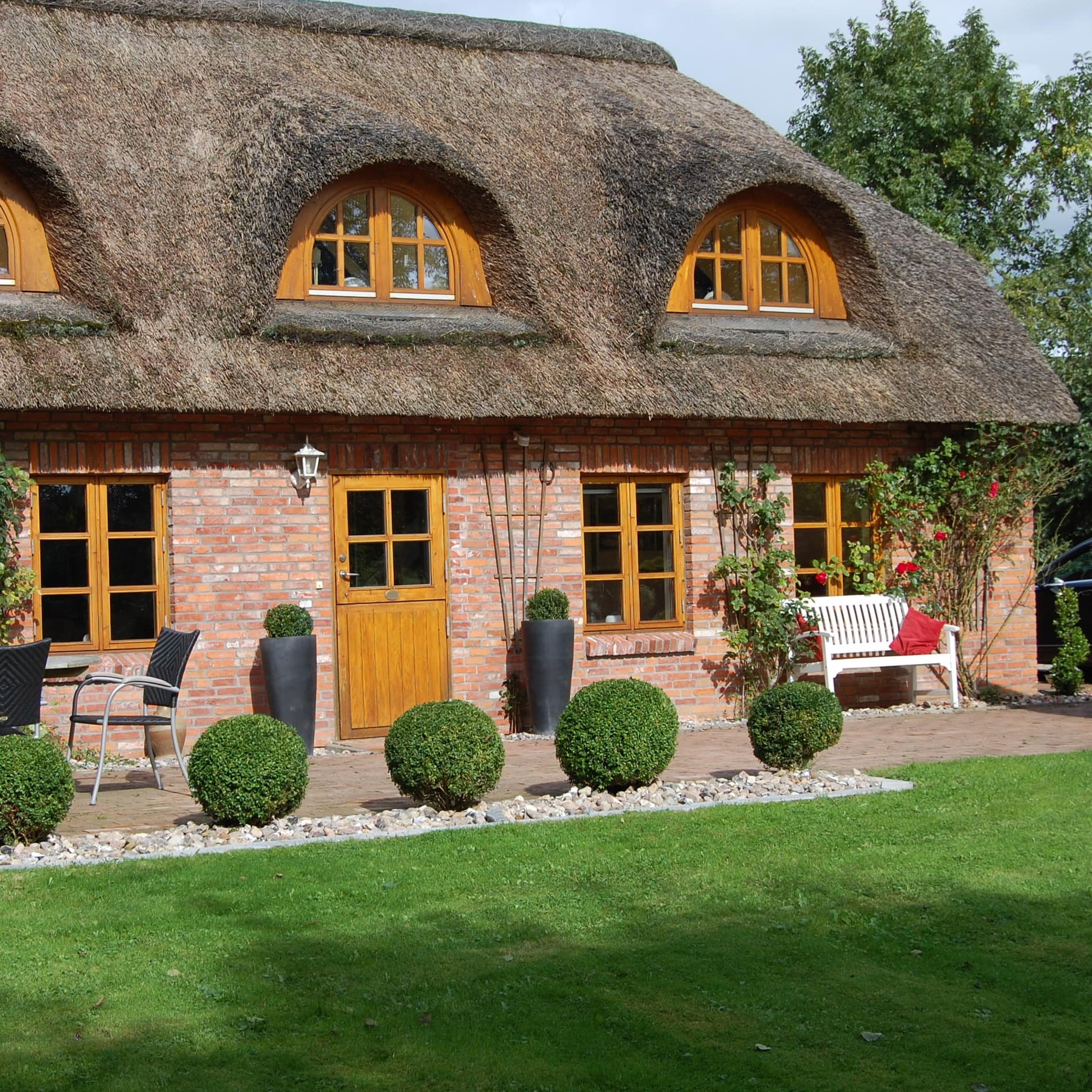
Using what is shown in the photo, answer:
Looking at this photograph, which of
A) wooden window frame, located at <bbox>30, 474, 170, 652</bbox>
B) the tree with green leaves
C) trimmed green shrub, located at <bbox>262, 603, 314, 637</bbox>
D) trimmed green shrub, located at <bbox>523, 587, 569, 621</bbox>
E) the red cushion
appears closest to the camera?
wooden window frame, located at <bbox>30, 474, 170, 652</bbox>

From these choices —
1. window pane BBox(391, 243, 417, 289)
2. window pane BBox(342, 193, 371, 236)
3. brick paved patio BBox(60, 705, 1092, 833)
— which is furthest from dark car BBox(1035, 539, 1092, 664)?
window pane BBox(342, 193, 371, 236)

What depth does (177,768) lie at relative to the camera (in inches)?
399

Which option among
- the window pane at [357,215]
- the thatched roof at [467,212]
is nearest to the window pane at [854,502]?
the thatched roof at [467,212]

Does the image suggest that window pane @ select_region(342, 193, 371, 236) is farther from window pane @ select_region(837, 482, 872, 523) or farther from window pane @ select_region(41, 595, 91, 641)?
window pane @ select_region(837, 482, 872, 523)

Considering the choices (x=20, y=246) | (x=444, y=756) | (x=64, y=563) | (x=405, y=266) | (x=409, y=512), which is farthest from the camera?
(x=405, y=266)

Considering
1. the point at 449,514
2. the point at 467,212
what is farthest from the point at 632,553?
the point at 467,212

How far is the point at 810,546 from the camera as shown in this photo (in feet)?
42.6

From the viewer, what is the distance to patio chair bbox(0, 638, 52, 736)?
7840 millimetres

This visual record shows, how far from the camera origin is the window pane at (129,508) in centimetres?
1072

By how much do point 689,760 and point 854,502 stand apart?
13.8ft

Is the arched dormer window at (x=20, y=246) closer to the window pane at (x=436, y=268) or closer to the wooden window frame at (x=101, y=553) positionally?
the wooden window frame at (x=101, y=553)

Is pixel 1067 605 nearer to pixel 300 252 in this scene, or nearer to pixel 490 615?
pixel 490 615

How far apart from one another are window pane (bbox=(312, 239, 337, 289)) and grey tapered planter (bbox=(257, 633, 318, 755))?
295 cm

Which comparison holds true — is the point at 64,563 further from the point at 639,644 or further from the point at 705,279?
the point at 705,279
